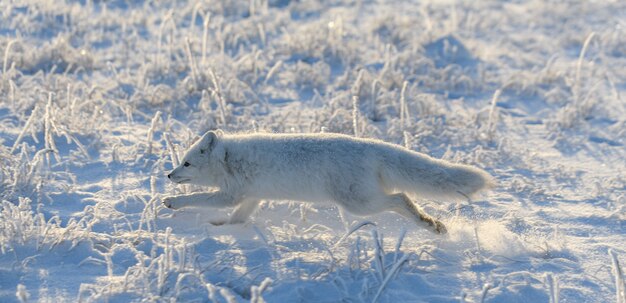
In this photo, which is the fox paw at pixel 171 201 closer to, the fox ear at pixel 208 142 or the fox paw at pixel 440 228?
the fox ear at pixel 208 142

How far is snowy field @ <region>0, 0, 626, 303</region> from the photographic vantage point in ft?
12.4

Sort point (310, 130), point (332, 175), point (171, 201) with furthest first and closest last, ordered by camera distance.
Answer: point (310, 130) < point (171, 201) < point (332, 175)

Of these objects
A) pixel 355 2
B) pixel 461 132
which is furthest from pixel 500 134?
pixel 355 2

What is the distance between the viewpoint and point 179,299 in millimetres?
3508

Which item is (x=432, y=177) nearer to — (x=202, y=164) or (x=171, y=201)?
(x=202, y=164)

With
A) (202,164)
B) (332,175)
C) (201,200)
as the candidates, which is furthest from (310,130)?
(332,175)

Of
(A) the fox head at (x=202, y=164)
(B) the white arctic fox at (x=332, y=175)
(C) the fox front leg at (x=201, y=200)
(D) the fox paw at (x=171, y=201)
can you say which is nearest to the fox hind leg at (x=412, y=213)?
(B) the white arctic fox at (x=332, y=175)

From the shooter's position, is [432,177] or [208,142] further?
[208,142]

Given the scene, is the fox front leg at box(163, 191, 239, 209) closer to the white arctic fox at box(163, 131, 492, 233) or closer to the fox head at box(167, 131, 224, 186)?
the white arctic fox at box(163, 131, 492, 233)

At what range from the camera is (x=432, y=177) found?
4.25m

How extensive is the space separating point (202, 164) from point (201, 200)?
0.78ft

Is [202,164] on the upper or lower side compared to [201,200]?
upper

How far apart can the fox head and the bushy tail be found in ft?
3.55

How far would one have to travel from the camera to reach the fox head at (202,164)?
4547 millimetres
